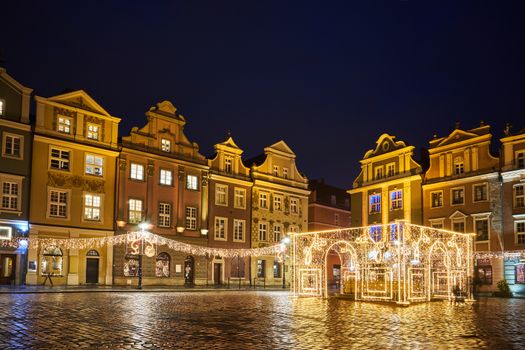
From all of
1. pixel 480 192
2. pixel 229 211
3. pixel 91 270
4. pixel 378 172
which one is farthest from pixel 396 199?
pixel 91 270

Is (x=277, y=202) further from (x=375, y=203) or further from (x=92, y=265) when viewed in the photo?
(x=92, y=265)

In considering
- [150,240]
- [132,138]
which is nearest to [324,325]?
[150,240]

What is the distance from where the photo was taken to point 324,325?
53.6 feet

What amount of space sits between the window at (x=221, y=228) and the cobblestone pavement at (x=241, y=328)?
97.9 ft

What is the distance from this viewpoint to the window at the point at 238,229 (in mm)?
53094

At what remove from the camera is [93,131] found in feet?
144

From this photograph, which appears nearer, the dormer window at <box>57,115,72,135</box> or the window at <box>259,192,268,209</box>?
the dormer window at <box>57,115,72,135</box>

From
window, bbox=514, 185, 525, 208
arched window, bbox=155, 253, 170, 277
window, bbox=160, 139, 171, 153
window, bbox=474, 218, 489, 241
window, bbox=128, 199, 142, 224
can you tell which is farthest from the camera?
window, bbox=160, 139, 171, 153

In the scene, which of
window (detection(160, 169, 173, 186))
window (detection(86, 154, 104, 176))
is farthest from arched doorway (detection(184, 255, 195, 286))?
window (detection(86, 154, 104, 176))

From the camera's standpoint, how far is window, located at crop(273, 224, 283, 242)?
56844 mm

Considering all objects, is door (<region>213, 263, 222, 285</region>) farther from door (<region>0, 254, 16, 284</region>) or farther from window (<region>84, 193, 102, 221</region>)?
door (<region>0, 254, 16, 284</region>)

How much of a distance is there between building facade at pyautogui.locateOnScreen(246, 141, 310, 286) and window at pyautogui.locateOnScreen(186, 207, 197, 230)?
701cm

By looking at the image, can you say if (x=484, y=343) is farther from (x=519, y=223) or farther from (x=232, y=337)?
(x=519, y=223)

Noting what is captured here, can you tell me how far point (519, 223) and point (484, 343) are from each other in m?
32.7
